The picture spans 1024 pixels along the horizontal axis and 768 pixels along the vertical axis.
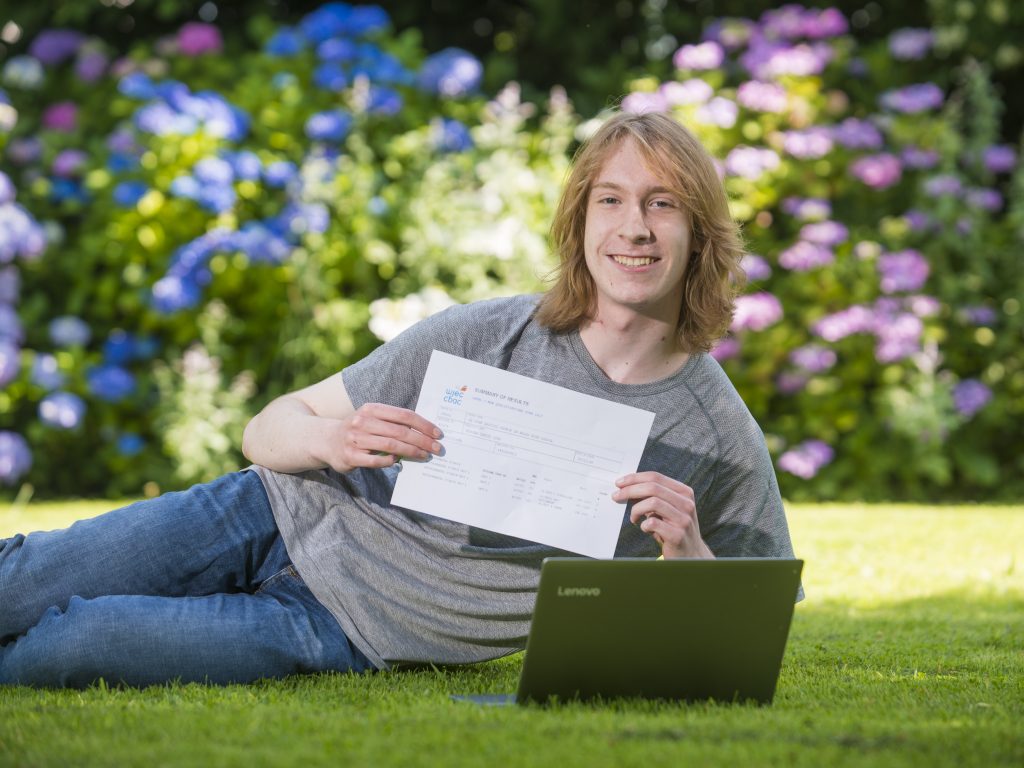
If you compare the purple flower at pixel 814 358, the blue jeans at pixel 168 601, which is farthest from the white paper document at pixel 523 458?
the purple flower at pixel 814 358

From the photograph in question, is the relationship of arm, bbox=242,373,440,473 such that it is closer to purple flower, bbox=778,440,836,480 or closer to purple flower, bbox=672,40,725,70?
purple flower, bbox=778,440,836,480

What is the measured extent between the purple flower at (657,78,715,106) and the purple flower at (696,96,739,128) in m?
0.05

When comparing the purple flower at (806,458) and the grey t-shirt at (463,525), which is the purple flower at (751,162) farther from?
the grey t-shirt at (463,525)

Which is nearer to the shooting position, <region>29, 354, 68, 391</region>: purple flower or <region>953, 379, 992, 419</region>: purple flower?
<region>29, 354, 68, 391</region>: purple flower

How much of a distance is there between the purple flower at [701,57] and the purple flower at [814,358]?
59.2 inches

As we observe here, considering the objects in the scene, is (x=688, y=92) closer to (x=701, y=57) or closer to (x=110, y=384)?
(x=701, y=57)

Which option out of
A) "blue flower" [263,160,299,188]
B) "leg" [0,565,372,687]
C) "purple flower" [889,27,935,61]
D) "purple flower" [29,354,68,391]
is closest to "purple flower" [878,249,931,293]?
"purple flower" [889,27,935,61]

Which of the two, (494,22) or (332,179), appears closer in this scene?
(332,179)

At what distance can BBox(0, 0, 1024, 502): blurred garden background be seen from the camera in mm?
5984

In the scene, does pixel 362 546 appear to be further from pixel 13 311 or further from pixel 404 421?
pixel 13 311

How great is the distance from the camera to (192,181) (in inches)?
234

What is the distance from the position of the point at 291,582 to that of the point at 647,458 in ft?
2.53

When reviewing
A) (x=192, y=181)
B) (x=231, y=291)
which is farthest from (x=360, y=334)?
(x=192, y=181)

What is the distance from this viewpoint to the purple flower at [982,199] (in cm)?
636
